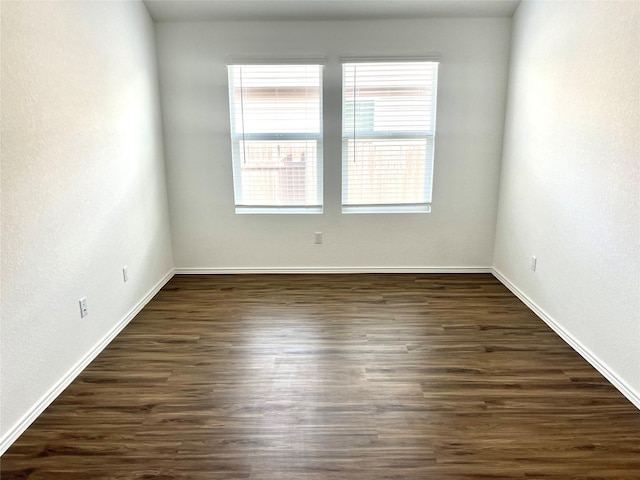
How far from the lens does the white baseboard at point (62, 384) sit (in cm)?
188

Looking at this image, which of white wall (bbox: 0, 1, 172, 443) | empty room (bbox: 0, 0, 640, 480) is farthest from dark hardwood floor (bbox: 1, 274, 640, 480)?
white wall (bbox: 0, 1, 172, 443)

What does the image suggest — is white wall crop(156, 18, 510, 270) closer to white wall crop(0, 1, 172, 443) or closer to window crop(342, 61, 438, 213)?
window crop(342, 61, 438, 213)

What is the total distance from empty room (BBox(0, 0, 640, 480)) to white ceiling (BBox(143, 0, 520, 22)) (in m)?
0.02

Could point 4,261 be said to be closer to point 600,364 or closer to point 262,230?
point 262,230

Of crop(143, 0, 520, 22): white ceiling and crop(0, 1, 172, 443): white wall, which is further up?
crop(143, 0, 520, 22): white ceiling

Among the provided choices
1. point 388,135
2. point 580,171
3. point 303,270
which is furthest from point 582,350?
point 303,270

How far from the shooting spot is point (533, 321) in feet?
10.2

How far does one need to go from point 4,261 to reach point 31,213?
0.29 metres

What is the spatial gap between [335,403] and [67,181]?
1.93m

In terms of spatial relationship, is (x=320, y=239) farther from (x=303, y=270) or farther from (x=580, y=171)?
(x=580, y=171)

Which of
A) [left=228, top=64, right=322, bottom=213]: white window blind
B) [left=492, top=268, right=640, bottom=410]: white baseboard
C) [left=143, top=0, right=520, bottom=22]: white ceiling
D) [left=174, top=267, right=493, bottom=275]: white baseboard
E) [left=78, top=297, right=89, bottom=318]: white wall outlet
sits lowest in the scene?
[left=492, top=268, right=640, bottom=410]: white baseboard

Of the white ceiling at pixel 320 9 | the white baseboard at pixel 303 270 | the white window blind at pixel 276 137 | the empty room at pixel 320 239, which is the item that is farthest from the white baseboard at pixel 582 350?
the white ceiling at pixel 320 9

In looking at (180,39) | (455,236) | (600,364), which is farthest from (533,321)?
(180,39)

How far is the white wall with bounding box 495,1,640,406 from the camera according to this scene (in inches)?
86.9
